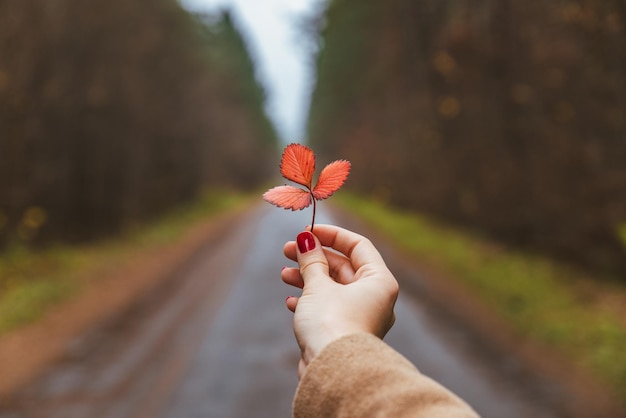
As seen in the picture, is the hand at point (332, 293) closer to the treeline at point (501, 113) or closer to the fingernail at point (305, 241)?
→ the fingernail at point (305, 241)

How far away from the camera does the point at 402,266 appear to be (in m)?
10.4

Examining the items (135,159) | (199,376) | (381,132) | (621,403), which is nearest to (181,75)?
(135,159)

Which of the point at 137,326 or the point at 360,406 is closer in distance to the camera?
the point at 360,406

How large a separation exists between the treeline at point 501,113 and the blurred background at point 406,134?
0.14 ft

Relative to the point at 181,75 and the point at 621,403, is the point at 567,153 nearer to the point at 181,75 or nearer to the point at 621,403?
the point at 621,403

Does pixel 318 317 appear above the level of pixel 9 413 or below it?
above

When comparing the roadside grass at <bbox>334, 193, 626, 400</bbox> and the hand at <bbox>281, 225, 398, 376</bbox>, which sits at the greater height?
the hand at <bbox>281, 225, 398, 376</bbox>

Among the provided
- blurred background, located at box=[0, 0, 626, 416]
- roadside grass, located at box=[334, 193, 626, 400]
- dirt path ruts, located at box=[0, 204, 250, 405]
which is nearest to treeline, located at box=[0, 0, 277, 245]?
blurred background, located at box=[0, 0, 626, 416]

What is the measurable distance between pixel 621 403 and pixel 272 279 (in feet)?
22.0

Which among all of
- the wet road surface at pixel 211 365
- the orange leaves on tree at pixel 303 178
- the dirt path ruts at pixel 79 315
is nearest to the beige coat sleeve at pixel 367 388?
the orange leaves on tree at pixel 303 178

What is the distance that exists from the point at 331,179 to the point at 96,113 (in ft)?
48.6

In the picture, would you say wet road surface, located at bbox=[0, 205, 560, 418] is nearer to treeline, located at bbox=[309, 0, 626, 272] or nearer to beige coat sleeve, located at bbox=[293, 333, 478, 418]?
treeline, located at bbox=[309, 0, 626, 272]

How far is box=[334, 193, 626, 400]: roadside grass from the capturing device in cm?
681

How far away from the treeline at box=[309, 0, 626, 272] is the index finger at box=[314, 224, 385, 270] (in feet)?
17.7
